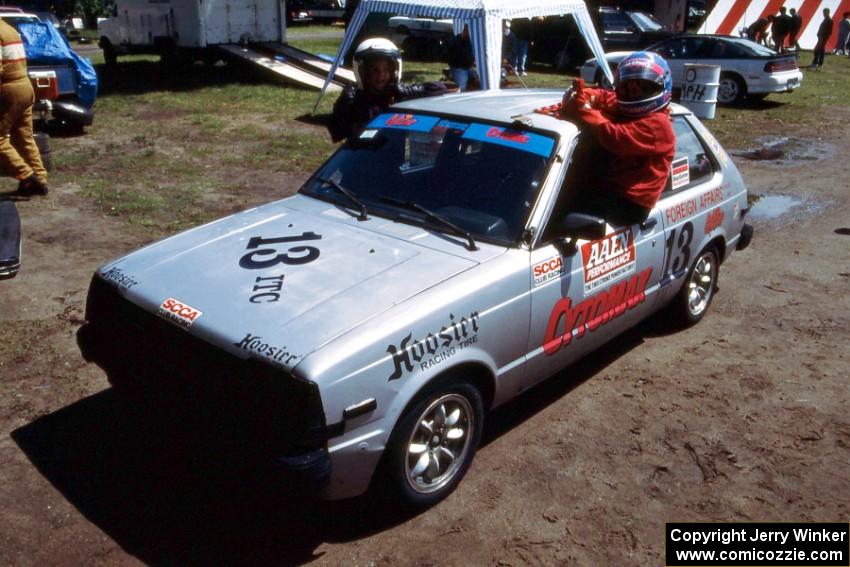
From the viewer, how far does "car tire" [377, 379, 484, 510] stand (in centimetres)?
333

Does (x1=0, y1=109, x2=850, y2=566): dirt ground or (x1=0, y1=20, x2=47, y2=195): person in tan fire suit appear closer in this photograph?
(x1=0, y1=109, x2=850, y2=566): dirt ground

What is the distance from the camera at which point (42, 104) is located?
10570 mm

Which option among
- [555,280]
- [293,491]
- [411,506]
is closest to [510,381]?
[555,280]

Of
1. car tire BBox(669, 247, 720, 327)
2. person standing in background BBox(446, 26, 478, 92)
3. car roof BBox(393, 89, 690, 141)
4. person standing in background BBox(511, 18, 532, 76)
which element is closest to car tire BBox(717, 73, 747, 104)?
person standing in background BBox(511, 18, 532, 76)

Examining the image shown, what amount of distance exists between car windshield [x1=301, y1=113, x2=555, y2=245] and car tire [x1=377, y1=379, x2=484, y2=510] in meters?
0.87

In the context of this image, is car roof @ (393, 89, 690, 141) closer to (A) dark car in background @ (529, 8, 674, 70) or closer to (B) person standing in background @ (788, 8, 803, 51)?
(A) dark car in background @ (529, 8, 674, 70)

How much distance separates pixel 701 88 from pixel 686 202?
9969 mm

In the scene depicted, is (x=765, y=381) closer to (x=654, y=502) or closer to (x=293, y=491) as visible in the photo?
(x=654, y=502)

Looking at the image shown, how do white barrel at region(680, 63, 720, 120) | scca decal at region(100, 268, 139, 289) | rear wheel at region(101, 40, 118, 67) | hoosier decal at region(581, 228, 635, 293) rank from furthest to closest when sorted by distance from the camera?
rear wheel at region(101, 40, 118, 67)
white barrel at region(680, 63, 720, 120)
hoosier decal at region(581, 228, 635, 293)
scca decal at region(100, 268, 139, 289)

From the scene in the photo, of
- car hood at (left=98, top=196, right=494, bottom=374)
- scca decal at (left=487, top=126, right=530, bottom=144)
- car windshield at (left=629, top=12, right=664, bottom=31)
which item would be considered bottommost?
car hood at (left=98, top=196, right=494, bottom=374)

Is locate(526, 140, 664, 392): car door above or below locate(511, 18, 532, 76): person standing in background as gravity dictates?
below

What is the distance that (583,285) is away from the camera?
4.17m

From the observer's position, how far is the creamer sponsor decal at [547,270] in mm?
3857

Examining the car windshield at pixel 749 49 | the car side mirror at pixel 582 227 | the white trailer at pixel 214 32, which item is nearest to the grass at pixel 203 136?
the white trailer at pixel 214 32
